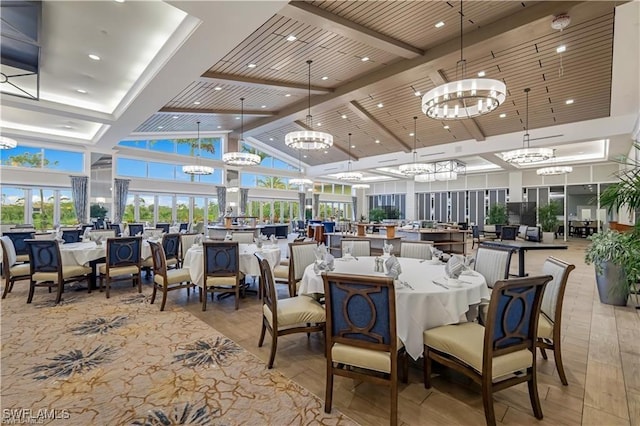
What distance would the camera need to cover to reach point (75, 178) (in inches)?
416

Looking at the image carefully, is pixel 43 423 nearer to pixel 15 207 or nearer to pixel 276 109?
pixel 276 109

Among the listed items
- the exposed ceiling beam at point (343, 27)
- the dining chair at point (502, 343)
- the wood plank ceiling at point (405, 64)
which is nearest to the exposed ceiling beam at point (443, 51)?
the wood plank ceiling at point (405, 64)

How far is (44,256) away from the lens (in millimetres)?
4785

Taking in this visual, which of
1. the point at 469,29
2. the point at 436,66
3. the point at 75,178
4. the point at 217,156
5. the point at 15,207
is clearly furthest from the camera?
the point at 217,156

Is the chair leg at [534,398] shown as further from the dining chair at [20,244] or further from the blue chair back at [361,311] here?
the dining chair at [20,244]

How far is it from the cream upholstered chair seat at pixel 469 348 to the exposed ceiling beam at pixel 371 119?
841cm

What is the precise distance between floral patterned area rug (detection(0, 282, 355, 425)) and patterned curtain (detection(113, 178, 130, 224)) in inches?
323

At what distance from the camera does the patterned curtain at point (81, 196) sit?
10.6 meters

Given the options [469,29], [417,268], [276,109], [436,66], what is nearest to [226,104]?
[276,109]

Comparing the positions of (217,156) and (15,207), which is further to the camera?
(217,156)

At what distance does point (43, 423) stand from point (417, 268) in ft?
11.2

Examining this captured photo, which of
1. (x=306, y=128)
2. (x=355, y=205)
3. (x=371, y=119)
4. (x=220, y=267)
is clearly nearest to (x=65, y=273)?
(x=220, y=267)

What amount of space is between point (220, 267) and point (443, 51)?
5.92 m

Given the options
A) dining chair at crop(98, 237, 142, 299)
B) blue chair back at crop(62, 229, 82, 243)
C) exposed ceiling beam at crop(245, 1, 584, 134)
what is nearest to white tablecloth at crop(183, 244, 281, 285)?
dining chair at crop(98, 237, 142, 299)
